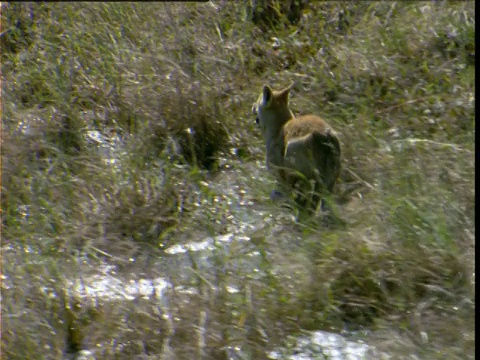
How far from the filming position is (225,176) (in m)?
6.80

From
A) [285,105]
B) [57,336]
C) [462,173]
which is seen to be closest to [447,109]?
[285,105]

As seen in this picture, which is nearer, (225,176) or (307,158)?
(307,158)

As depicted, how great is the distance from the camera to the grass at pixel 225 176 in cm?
441

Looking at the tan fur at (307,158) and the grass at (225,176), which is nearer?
the grass at (225,176)

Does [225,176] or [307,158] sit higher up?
[307,158]

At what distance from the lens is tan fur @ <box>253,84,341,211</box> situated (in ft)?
19.0

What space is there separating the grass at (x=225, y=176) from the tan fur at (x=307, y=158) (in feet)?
0.51

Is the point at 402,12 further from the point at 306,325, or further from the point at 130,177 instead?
the point at 306,325

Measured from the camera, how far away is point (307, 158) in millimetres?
5902

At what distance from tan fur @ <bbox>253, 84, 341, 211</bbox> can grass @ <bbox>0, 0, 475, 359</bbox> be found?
155 millimetres

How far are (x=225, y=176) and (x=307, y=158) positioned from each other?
1.07 metres

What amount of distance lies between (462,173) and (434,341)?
136 centimetres

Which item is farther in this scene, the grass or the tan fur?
the tan fur

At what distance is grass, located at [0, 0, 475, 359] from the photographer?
441 cm
